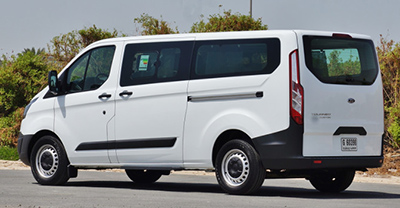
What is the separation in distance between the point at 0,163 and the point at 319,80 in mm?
11070

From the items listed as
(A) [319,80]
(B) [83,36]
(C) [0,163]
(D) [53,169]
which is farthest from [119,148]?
(B) [83,36]

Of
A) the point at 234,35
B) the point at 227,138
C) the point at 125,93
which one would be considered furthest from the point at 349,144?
the point at 125,93

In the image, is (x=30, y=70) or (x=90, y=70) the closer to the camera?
(x=90, y=70)

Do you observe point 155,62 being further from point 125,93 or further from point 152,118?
point 152,118

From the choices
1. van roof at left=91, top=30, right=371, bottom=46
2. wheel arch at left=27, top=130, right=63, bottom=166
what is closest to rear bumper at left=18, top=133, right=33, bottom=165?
wheel arch at left=27, top=130, right=63, bottom=166

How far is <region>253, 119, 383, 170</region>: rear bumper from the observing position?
965 centimetres

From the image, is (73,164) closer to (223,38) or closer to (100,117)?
(100,117)

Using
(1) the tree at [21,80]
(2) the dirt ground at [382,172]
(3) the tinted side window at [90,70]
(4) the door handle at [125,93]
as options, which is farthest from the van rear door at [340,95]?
(1) the tree at [21,80]

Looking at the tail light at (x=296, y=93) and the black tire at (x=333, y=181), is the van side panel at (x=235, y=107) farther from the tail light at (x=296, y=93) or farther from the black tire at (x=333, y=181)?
the black tire at (x=333, y=181)

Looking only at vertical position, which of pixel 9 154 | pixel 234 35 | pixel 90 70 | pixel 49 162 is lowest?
pixel 9 154

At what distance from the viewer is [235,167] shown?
1007cm

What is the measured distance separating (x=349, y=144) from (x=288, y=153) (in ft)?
2.93

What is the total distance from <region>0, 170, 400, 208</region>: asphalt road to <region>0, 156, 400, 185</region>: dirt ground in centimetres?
→ 167

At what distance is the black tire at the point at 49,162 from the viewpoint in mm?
11930
